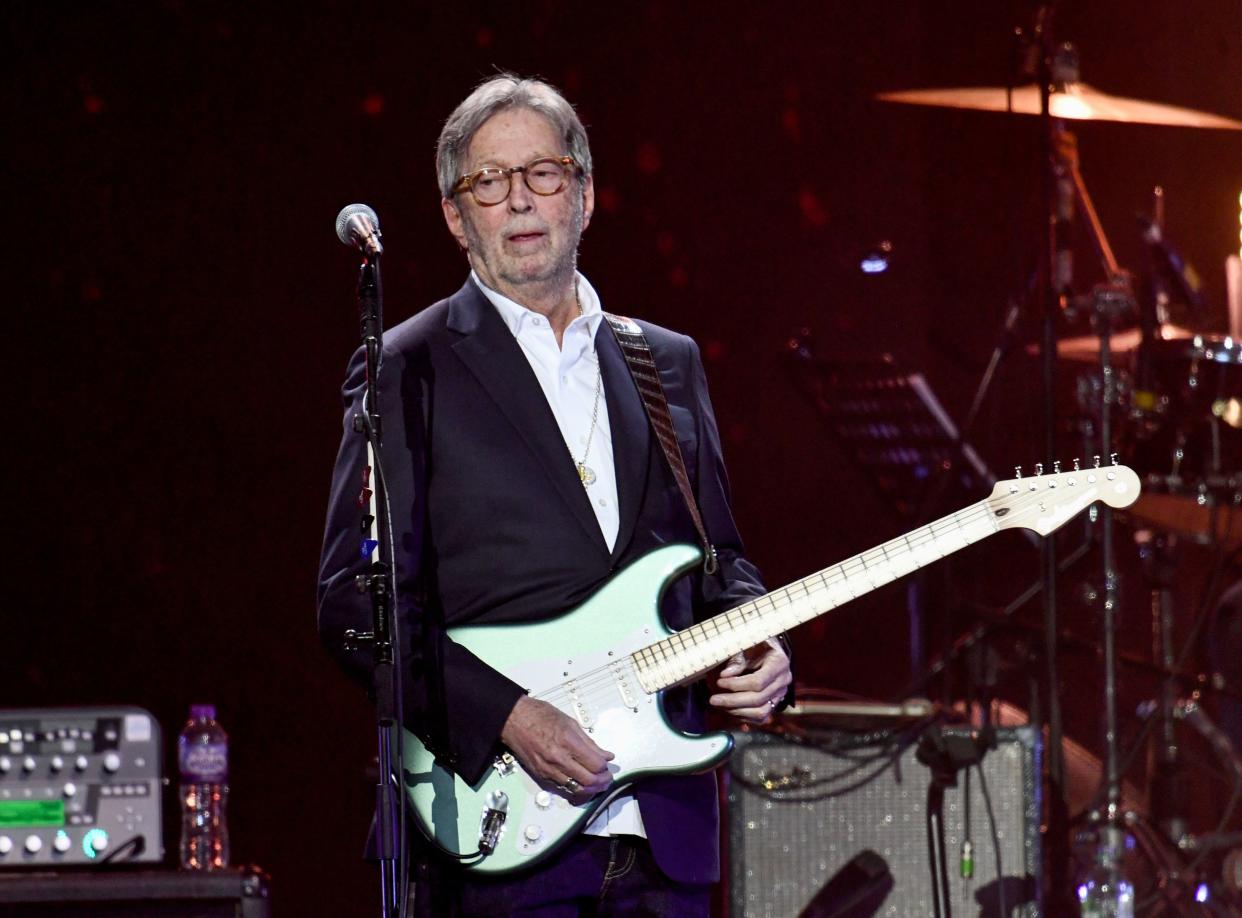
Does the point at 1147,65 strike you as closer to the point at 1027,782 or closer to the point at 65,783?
the point at 1027,782

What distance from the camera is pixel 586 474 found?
2.79 m

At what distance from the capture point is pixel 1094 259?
673cm

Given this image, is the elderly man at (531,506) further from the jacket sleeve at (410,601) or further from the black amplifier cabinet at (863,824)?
the black amplifier cabinet at (863,824)

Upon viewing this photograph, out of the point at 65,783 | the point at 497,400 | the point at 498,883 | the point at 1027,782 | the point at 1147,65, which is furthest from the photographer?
the point at 1147,65

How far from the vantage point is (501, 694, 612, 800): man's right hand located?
8.28 ft

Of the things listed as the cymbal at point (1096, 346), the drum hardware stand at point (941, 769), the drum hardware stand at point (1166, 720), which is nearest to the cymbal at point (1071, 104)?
the cymbal at point (1096, 346)

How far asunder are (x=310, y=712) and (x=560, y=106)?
277cm

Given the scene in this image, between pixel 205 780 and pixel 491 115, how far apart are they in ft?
6.91

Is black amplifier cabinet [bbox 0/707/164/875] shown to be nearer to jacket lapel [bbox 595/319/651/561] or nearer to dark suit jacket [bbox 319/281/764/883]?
dark suit jacket [bbox 319/281/764/883]

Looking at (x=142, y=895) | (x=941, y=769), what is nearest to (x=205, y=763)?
(x=142, y=895)

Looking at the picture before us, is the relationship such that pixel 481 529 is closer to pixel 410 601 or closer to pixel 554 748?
pixel 410 601

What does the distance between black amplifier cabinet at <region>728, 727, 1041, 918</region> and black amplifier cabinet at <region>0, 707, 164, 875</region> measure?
57.8 inches

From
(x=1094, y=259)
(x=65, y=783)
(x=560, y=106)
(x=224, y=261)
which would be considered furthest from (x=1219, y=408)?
(x=65, y=783)

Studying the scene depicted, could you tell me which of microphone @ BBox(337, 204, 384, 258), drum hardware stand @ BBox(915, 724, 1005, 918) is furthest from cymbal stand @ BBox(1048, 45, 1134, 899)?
microphone @ BBox(337, 204, 384, 258)
